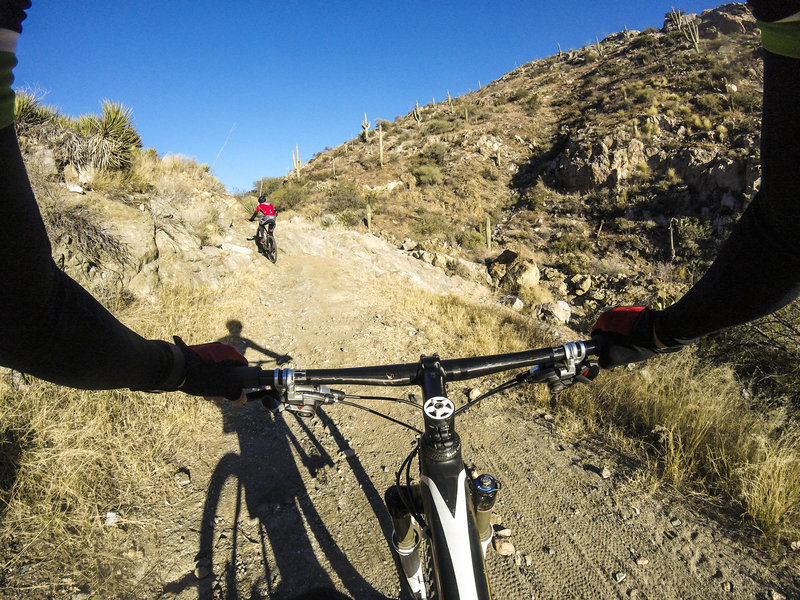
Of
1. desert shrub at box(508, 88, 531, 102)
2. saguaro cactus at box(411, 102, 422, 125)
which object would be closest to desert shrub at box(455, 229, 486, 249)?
desert shrub at box(508, 88, 531, 102)

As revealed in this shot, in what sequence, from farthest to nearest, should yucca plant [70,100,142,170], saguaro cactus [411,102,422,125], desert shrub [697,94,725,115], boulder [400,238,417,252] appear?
saguaro cactus [411,102,422,125] → desert shrub [697,94,725,115] → boulder [400,238,417,252] → yucca plant [70,100,142,170]

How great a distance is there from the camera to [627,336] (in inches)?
54.5

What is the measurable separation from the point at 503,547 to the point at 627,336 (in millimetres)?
2319

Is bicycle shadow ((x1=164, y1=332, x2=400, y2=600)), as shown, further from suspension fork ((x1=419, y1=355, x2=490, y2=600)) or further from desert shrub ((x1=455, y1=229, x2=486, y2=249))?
desert shrub ((x1=455, y1=229, x2=486, y2=249))

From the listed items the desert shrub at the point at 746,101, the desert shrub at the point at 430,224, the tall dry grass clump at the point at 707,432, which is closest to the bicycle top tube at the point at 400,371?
the tall dry grass clump at the point at 707,432

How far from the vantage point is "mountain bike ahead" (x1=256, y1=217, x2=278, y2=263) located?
11.7 meters

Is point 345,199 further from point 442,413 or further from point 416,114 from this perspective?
point 416,114

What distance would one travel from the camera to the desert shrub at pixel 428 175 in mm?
26312

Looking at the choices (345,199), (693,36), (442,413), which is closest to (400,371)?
(442,413)

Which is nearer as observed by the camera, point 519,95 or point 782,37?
point 782,37

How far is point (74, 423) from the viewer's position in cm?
337

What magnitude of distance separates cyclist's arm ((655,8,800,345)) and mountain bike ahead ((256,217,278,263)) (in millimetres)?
11693

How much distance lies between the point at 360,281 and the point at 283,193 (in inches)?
629

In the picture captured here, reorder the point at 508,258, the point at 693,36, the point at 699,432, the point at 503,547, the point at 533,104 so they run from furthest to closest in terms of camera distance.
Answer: the point at 533,104 → the point at 693,36 → the point at 508,258 → the point at 699,432 → the point at 503,547
